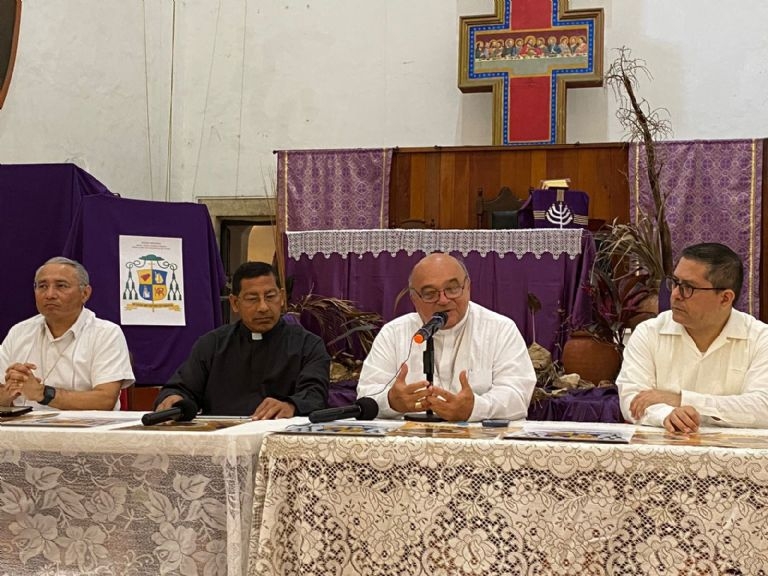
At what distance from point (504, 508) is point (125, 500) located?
1.09 metres

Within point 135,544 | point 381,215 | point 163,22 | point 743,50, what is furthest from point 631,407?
point 163,22

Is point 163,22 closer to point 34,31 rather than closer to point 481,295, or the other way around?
point 34,31

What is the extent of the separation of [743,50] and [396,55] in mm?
3125

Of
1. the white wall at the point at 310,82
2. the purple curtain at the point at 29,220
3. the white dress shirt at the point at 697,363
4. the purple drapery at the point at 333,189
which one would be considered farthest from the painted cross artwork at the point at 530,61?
the white dress shirt at the point at 697,363

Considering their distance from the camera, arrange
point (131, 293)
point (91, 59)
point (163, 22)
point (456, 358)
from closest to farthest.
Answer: point (456, 358)
point (131, 293)
point (91, 59)
point (163, 22)

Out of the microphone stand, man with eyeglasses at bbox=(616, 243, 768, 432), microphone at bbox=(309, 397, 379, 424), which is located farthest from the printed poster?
man with eyeglasses at bbox=(616, 243, 768, 432)

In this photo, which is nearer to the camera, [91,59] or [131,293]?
[131,293]

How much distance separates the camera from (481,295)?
20.6 ft

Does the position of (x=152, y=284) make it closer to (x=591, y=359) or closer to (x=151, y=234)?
(x=151, y=234)

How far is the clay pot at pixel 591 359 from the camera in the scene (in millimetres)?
5926

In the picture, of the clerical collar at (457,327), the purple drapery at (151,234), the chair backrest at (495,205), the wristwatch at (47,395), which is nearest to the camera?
the wristwatch at (47,395)

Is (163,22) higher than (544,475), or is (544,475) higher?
(163,22)

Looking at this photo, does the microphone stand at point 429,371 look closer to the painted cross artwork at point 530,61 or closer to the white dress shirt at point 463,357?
the white dress shirt at point 463,357

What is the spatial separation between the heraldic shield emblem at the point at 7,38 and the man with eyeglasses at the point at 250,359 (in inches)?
140
